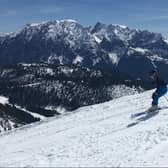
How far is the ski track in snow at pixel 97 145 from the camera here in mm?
17297

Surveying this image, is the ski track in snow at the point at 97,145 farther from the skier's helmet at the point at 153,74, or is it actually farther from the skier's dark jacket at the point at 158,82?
the skier's helmet at the point at 153,74

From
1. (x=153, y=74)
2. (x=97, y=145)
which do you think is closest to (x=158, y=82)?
(x=153, y=74)

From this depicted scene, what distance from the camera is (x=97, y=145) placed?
2042cm

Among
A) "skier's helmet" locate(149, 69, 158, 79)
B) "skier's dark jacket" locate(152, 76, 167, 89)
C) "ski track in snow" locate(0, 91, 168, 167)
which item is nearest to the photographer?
"ski track in snow" locate(0, 91, 168, 167)

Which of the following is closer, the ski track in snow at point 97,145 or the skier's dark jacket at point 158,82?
the ski track in snow at point 97,145

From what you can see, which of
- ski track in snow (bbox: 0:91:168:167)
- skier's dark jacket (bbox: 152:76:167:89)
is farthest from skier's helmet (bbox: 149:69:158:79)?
ski track in snow (bbox: 0:91:168:167)

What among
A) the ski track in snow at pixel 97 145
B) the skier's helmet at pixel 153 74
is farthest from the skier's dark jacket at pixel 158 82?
the ski track in snow at pixel 97 145

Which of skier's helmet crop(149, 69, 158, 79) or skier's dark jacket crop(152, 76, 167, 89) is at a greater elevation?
skier's helmet crop(149, 69, 158, 79)

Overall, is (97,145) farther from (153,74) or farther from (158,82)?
(158,82)

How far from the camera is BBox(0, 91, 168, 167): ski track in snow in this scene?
1730 cm

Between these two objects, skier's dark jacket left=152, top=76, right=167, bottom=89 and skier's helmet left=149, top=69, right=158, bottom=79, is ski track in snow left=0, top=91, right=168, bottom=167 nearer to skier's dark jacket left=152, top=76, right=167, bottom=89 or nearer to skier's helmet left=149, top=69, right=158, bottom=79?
skier's dark jacket left=152, top=76, right=167, bottom=89

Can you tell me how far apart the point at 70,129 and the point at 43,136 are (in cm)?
195

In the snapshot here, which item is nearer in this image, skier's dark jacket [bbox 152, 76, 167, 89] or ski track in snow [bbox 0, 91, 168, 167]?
ski track in snow [bbox 0, 91, 168, 167]

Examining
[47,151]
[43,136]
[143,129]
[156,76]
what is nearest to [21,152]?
[47,151]
